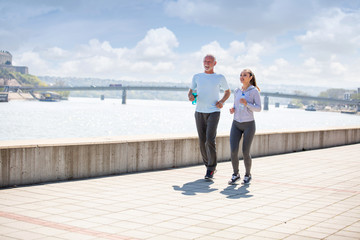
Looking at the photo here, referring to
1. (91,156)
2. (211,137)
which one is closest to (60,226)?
(91,156)

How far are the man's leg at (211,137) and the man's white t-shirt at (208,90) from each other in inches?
4.4

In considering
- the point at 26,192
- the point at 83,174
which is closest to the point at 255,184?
the point at 83,174

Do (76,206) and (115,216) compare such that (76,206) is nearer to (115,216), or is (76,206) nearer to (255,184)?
(115,216)

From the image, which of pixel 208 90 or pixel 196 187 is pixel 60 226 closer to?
pixel 196 187

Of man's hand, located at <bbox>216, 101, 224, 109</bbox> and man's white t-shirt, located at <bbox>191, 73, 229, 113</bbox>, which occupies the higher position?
man's white t-shirt, located at <bbox>191, 73, 229, 113</bbox>

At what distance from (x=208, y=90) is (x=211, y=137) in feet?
2.46

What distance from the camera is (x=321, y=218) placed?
5453 mm

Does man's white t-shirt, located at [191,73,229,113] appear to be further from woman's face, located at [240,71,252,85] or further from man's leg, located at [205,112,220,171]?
woman's face, located at [240,71,252,85]

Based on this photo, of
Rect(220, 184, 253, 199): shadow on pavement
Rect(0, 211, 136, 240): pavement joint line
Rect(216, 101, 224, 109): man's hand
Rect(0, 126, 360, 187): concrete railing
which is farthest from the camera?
Rect(216, 101, 224, 109): man's hand

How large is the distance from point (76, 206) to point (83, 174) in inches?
86.6

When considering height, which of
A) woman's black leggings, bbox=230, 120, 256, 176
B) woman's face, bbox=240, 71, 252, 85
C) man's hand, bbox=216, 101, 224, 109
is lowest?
woman's black leggings, bbox=230, 120, 256, 176

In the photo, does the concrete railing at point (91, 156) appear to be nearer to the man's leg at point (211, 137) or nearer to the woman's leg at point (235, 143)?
the man's leg at point (211, 137)

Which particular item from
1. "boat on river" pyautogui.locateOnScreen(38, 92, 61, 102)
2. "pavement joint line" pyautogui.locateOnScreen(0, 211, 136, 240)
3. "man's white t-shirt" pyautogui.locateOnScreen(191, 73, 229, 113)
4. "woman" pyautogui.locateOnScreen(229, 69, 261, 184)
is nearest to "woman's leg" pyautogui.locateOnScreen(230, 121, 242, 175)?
"woman" pyautogui.locateOnScreen(229, 69, 261, 184)

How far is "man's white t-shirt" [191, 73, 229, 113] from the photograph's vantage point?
779 centimetres
